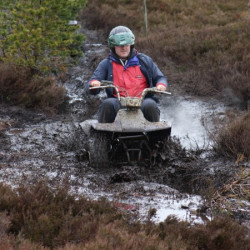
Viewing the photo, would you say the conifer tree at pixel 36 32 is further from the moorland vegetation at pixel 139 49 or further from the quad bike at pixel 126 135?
the quad bike at pixel 126 135

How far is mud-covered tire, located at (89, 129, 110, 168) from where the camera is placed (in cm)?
613

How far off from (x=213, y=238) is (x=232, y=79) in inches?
279

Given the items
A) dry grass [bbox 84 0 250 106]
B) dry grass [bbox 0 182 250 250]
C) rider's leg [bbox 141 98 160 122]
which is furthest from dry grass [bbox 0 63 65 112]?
dry grass [bbox 0 182 250 250]

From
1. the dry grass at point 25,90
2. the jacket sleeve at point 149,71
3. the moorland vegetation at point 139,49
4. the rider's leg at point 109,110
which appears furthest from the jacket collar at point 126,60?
the dry grass at point 25,90

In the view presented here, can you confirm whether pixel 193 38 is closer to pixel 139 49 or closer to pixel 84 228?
pixel 139 49

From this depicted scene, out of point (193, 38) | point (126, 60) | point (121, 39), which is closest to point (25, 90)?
point (126, 60)

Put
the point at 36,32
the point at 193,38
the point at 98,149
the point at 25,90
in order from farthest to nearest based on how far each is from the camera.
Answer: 1. the point at 193,38
2. the point at 36,32
3. the point at 25,90
4. the point at 98,149

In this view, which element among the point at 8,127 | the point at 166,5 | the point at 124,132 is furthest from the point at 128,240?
the point at 166,5

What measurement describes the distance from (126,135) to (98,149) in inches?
17.1

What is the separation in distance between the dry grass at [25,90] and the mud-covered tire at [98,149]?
130 inches

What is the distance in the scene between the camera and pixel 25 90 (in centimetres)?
941

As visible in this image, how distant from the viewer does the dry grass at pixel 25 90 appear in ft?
30.4

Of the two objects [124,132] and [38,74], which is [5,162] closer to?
[124,132]

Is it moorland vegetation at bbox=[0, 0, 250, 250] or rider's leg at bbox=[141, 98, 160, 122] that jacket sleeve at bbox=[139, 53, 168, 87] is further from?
moorland vegetation at bbox=[0, 0, 250, 250]
